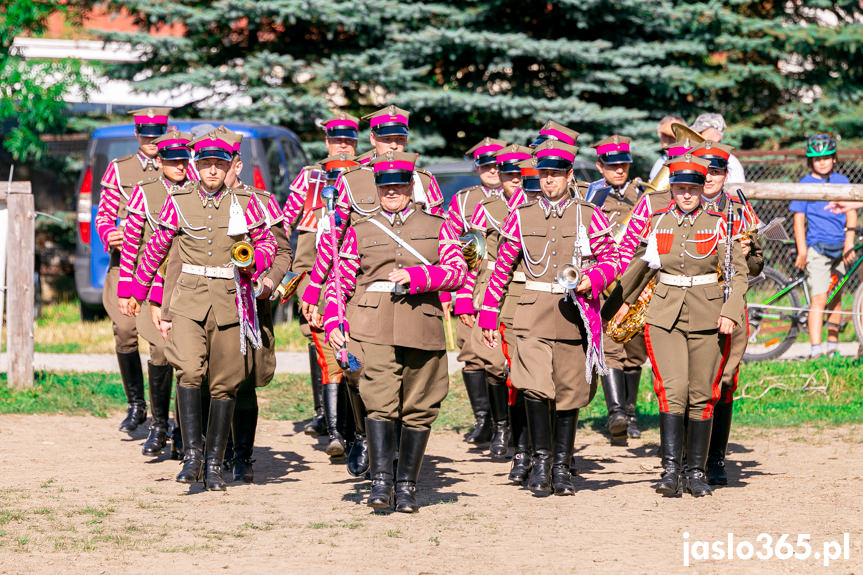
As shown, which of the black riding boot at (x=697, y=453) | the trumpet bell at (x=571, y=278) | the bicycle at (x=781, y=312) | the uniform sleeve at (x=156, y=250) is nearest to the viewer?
the trumpet bell at (x=571, y=278)

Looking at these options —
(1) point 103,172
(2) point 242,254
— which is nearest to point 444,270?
(2) point 242,254

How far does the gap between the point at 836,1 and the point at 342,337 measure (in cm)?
1323

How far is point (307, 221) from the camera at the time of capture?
10094 millimetres

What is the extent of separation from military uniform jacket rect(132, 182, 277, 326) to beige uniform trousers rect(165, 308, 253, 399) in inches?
2.7

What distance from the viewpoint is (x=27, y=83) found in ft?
58.5

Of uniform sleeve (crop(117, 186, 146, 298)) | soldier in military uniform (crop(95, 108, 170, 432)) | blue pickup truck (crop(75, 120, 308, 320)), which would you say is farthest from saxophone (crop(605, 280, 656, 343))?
blue pickup truck (crop(75, 120, 308, 320))

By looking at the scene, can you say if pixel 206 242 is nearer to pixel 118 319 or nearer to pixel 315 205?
pixel 315 205

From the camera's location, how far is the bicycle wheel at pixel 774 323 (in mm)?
13375

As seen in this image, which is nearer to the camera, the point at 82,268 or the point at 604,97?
the point at 82,268

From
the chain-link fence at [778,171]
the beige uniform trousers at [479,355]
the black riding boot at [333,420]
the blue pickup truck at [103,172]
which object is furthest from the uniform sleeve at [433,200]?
the chain-link fence at [778,171]

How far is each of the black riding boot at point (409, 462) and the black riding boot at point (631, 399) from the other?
3048 millimetres

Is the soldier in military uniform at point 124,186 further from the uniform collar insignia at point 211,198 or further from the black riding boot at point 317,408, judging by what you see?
the uniform collar insignia at point 211,198

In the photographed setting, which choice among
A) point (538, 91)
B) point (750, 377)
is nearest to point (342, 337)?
point (750, 377)

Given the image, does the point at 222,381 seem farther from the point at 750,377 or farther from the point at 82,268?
the point at 82,268
